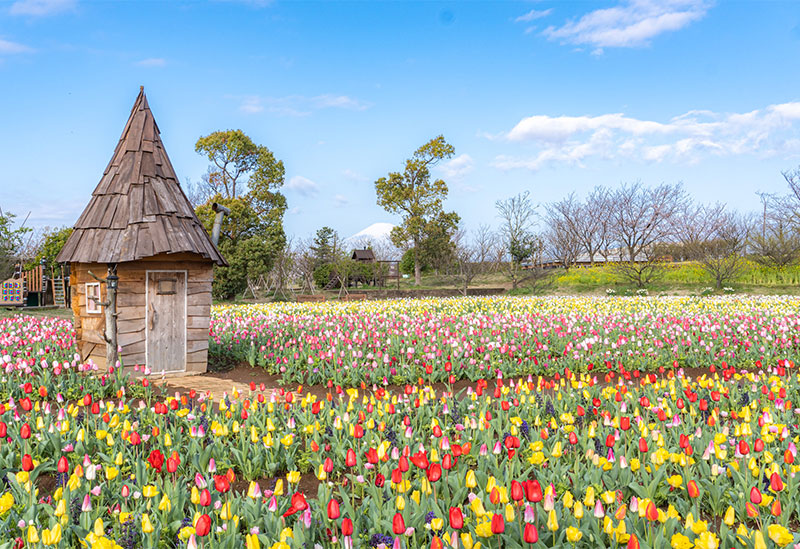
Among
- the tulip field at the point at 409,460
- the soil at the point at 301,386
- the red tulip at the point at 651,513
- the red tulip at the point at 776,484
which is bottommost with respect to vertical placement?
the soil at the point at 301,386

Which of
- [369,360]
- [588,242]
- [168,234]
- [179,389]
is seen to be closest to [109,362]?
[179,389]

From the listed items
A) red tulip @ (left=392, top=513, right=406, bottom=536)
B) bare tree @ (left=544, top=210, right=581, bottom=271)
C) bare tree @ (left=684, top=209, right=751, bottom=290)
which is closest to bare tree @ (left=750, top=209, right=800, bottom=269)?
bare tree @ (left=684, top=209, right=751, bottom=290)

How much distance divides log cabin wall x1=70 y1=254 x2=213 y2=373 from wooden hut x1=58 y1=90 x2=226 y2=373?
13mm

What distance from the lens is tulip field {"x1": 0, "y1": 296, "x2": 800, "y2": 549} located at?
2816 millimetres

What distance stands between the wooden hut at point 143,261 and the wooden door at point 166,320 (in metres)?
0.01

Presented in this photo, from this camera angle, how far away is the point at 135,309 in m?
7.92

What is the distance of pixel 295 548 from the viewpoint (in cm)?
274

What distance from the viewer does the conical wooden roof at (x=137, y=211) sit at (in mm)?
7746

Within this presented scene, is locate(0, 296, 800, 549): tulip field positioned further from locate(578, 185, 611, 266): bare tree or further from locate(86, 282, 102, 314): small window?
locate(578, 185, 611, 266): bare tree

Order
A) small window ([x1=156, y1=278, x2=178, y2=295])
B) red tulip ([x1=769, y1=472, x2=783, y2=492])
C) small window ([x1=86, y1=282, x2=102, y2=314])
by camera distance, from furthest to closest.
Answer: small window ([x1=156, y1=278, x2=178, y2=295]), small window ([x1=86, y1=282, x2=102, y2=314]), red tulip ([x1=769, y1=472, x2=783, y2=492])

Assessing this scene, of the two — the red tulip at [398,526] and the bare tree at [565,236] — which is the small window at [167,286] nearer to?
the red tulip at [398,526]

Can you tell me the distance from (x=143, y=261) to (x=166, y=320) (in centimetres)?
93

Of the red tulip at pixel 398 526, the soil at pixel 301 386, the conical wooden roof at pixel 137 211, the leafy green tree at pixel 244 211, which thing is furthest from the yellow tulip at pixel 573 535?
the leafy green tree at pixel 244 211

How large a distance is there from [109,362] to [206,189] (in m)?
30.8
